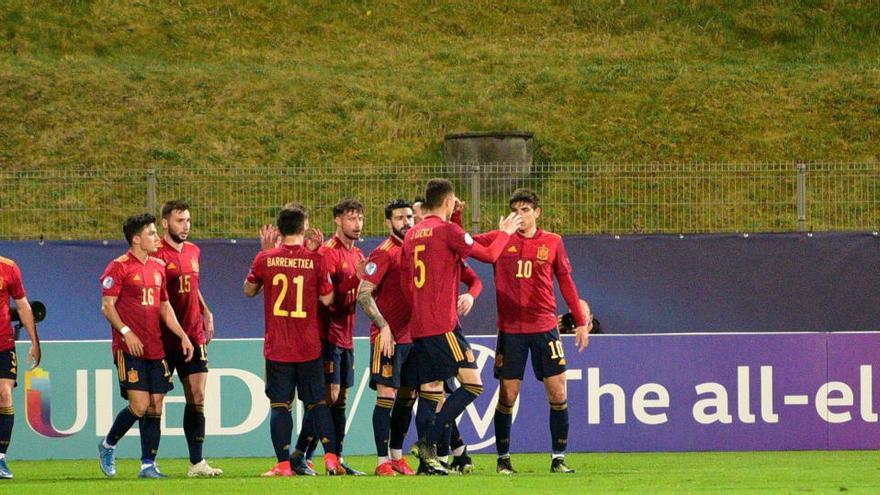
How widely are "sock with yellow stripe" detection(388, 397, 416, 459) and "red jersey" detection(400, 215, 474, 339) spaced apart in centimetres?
86

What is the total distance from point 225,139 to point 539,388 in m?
16.1

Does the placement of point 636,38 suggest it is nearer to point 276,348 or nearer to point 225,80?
point 225,80

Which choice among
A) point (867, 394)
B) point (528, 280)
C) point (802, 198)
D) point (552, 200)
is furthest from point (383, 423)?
point (802, 198)

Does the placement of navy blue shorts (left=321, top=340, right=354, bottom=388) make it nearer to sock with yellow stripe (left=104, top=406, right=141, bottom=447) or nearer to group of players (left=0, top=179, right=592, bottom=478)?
group of players (left=0, top=179, right=592, bottom=478)

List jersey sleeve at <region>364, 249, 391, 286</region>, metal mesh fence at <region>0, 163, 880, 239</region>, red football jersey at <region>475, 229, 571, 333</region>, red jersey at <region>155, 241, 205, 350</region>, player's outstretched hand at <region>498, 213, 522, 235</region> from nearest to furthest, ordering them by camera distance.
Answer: player's outstretched hand at <region>498, 213, 522, 235</region>, jersey sleeve at <region>364, 249, 391, 286</region>, red football jersey at <region>475, 229, 571, 333</region>, red jersey at <region>155, 241, 205, 350</region>, metal mesh fence at <region>0, 163, 880, 239</region>

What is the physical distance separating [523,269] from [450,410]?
155cm

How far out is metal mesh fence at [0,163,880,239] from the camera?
22.1 m

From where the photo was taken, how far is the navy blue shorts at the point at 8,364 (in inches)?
459

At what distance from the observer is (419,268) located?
1070 cm

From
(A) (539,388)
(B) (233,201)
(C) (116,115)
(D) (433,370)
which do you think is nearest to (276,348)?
(D) (433,370)

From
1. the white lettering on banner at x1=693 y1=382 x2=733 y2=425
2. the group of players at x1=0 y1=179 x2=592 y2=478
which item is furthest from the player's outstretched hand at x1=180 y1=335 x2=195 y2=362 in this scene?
the white lettering on banner at x1=693 y1=382 x2=733 y2=425

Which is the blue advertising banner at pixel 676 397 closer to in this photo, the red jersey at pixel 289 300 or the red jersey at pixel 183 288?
the red jersey at pixel 183 288

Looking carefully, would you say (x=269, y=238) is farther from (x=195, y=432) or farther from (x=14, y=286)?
(x=14, y=286)

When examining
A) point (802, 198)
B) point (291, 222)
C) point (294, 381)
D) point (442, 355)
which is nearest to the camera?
point (442, 355)
